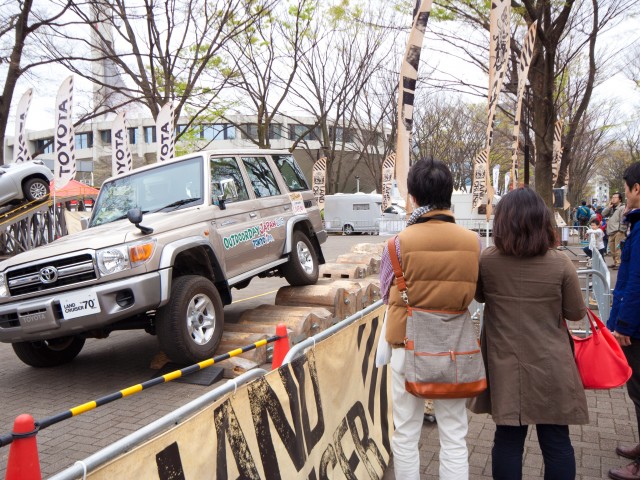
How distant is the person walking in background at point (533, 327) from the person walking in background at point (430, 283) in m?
0.17

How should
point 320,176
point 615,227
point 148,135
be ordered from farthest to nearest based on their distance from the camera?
1. point 148,135
2. point 320,176
3. point 615,227

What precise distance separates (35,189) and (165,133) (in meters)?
4.24

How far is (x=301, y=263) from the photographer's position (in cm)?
819

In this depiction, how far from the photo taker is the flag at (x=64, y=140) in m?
11.7

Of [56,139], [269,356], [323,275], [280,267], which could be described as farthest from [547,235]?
[56,139]

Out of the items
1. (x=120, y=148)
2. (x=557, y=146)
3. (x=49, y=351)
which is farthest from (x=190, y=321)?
(x=557, y=146)

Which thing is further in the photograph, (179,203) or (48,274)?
(179,203)

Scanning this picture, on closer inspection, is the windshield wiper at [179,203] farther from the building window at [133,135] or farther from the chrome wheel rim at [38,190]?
the building window at [133,135]

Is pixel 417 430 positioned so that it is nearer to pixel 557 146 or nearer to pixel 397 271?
pixel 397 271

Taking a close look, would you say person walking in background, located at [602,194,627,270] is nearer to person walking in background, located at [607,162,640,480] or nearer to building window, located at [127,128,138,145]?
person walking in background, located at [607,162,640,480]

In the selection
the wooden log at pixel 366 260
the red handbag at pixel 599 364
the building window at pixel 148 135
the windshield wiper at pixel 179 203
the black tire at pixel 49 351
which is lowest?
the black tire at pixel 49 351

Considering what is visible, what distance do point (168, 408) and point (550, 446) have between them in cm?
342

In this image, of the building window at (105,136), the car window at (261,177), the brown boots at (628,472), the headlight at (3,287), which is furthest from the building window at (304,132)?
the brown boots at (628,472)

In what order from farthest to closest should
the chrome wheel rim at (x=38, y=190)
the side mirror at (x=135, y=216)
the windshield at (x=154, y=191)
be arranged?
the chrome wheel rim at (x=38, y=190)
the windshield at (x=154, y=191)
the side mirror at (x=135, y=216)
